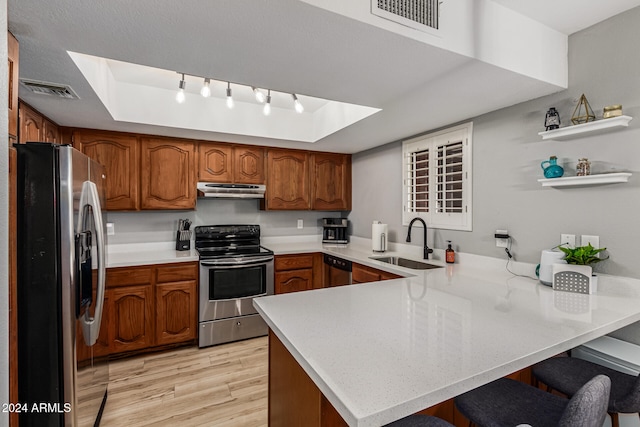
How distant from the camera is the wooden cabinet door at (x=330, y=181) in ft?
13.0

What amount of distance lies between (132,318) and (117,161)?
58.2 inches

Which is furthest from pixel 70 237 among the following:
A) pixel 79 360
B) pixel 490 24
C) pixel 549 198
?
pixel 549 198

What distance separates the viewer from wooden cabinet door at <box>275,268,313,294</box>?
3.38 metres

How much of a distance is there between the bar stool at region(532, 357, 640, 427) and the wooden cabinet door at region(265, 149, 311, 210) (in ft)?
9.41

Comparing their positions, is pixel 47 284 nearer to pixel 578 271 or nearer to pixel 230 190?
pixel 230 190

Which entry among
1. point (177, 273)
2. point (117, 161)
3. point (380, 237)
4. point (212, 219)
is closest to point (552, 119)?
point (380, 237)

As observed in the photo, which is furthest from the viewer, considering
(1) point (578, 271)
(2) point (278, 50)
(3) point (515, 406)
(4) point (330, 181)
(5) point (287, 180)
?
(4) point (330, 181)

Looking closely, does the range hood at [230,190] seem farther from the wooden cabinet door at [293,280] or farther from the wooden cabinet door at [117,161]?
the wooden cabinet door at [293,280]

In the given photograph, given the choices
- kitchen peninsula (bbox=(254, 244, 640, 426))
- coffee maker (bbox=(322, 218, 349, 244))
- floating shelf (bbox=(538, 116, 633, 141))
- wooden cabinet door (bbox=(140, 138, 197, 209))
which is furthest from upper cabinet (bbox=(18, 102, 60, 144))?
floating shelf (bbox=(538, 116, 633, 141))

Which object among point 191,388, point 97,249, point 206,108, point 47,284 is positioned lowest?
point 191,388

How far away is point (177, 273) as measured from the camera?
9.64 feet

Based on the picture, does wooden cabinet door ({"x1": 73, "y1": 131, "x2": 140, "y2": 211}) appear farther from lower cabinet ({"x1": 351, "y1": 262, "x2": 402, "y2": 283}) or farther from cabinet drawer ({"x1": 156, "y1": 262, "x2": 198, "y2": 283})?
lower cabinet ({"x1": 351, "y1": 262, "x2": 402, "y2": 283})

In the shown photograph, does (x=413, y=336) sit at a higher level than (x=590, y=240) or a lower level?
lower

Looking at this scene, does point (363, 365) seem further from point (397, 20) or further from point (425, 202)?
point (425, 202)
